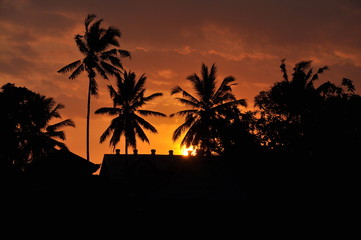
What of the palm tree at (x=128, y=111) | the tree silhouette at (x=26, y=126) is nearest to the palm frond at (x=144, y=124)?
the palm tree at (x=128, y=111)

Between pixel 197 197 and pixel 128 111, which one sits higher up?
pixel 128 111

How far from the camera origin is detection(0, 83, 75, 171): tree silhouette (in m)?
32.4

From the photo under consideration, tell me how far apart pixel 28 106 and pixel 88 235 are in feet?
76.5

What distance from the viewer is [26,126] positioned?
35969mm

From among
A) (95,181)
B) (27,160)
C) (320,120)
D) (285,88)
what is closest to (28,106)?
(27,160)

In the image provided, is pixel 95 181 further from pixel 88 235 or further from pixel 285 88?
pixel 285 88

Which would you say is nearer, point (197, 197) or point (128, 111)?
point (197, 197)

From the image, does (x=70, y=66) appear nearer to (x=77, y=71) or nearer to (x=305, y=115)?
(x=77, y=71)

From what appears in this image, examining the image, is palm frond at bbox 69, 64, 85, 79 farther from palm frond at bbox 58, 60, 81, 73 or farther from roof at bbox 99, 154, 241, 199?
roof at bbox 99, 154, 241, 199

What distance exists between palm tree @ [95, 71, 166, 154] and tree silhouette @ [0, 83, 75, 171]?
6.96 metres

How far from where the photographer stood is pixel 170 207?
23547mm

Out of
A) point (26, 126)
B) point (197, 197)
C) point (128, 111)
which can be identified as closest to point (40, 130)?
point (26, 126)

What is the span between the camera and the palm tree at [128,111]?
3253cm

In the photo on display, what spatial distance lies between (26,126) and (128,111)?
11.2m
